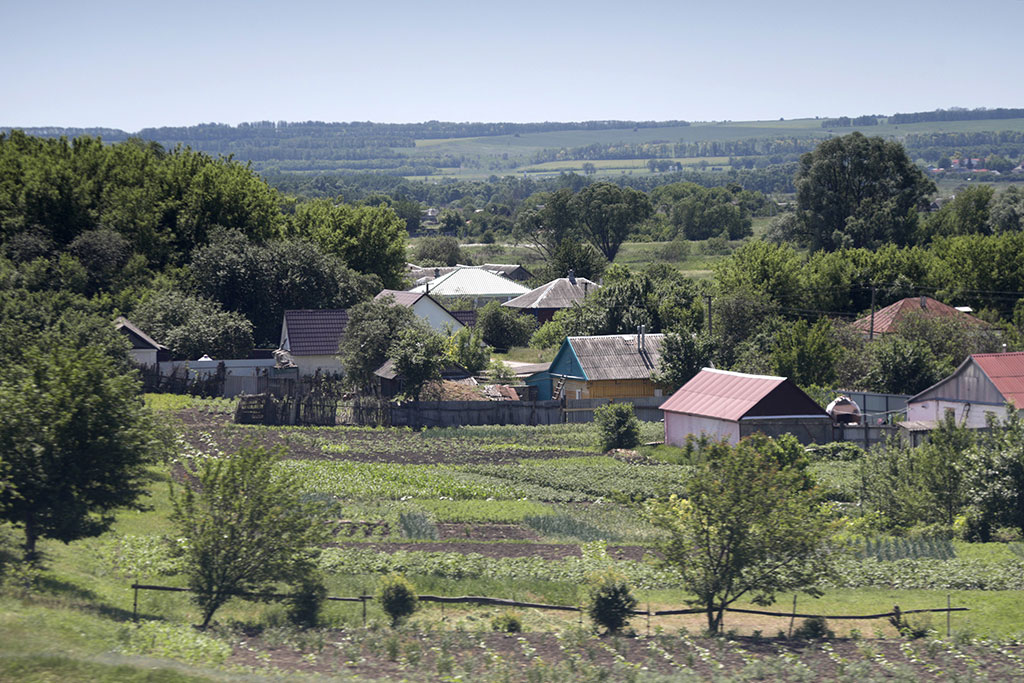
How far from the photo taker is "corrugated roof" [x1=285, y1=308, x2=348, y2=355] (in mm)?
62562

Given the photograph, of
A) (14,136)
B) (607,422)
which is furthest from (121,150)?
Answer: (607,422)

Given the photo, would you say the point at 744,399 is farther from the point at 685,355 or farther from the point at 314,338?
the point at 314,338

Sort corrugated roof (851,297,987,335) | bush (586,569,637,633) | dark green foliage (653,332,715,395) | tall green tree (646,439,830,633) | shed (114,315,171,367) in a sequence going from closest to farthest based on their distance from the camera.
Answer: tall green tree (646,439,830,633) < bush (586,569,637,633) < dark green foliage (653,332,715,395) < shed (114,315,171,367) < corrugated roof (851,297,987,335)

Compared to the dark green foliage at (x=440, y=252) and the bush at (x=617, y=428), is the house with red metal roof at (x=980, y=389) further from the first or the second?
the dark green foliage at (x=440, y=252)

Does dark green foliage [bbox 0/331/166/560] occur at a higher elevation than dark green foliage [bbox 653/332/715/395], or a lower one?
higher

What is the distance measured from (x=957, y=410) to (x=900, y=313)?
23.0 m

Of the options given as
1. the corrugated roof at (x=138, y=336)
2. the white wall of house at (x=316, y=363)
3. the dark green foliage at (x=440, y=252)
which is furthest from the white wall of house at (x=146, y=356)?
the dark green foliage at (x=440, y=252)

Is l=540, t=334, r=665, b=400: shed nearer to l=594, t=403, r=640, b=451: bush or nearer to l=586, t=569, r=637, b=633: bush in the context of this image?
l=594, t=403, r=640, b=451: bush

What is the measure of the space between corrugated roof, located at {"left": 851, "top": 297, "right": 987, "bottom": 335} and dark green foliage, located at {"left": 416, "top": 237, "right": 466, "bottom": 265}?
86.4 m

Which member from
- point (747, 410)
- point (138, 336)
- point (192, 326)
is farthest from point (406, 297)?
point (747, 410)

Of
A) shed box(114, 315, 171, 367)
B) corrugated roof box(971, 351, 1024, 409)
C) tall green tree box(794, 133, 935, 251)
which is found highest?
tall green tree box(794, 133, 935, 251)

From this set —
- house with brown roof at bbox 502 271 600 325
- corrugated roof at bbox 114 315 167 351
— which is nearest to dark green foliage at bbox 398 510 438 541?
corrugated roof at bbox 114 315 167 351

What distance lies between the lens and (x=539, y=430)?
5122 cm

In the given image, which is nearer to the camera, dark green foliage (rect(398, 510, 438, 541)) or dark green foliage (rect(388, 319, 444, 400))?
dark green foliage (rect(398, 510, 438, 541))
